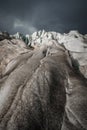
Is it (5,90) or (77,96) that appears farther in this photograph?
(5,90)

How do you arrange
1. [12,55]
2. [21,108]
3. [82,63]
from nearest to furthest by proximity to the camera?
[21,108]
[82,63]
[12,55]

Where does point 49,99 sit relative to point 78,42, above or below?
below

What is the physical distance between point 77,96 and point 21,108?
659 cm

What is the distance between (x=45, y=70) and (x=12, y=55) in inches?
648

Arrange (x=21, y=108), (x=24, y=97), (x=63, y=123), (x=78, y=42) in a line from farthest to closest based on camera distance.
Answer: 1. (x=78, y=42)
2. (x=24, y=97)
3. (x=21, y=108)
4. (x=63, y=123)

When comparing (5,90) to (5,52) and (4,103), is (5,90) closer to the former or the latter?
(4,103)

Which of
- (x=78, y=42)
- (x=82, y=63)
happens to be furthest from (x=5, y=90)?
(x=78, y=42)

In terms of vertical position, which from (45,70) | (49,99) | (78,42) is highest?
Result: (78,42)

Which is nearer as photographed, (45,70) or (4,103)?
(4,103)

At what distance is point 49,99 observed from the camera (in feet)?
80.5

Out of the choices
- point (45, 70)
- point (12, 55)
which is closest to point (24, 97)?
point (45, 70)

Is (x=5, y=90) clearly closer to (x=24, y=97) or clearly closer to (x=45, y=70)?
(x=24, y=97)

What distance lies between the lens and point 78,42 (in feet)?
173

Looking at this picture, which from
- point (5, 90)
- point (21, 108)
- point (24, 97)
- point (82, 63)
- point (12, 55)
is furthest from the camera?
point (12, 55)
